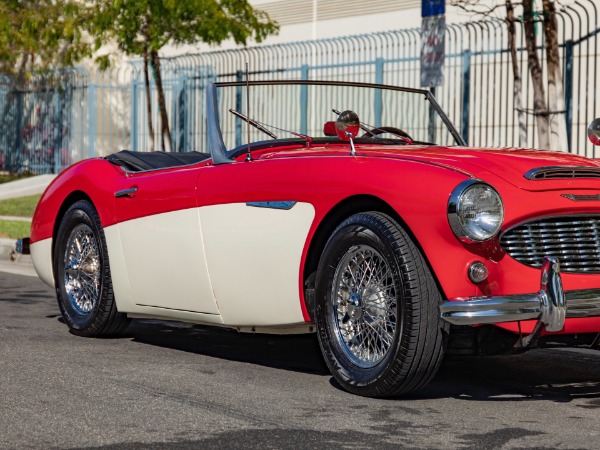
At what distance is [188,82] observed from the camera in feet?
75.3

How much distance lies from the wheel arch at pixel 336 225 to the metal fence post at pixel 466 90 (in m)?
12.2

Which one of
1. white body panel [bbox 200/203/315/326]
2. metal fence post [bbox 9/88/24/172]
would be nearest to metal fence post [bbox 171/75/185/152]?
metal fence post [bbox 9/88/24/172]

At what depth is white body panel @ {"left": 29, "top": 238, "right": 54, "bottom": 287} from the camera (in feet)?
25.5

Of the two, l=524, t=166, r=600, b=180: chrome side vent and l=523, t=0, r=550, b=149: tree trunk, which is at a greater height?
l=523, t=0, r=550, b=149: tree trunk

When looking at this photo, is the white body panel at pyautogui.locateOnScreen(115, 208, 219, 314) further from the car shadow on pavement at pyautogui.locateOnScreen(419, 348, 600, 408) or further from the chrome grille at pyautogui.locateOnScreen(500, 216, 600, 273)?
the chrome grille at pyautogui.locateOnScreen(500, 216, 600, 273)

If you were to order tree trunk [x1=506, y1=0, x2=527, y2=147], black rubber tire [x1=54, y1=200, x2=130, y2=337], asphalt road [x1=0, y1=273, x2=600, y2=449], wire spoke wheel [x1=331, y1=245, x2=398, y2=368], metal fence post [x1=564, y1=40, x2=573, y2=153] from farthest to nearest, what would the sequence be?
metal fence post [x1=564, y1=40, x2=573, y2=153] → tree trunk [x1=506, y1=0, x2=527, y2=147] → black rubber tire [x1=54, y1=200, x2=130, y2=337] → wire spoke wheel [x1=331, y1=245, x2=398, y2=368] → asphalt road [x1=0, y1=273, x2=600, y2=449]

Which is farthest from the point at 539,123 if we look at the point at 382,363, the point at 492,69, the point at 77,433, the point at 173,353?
the point at 77,433

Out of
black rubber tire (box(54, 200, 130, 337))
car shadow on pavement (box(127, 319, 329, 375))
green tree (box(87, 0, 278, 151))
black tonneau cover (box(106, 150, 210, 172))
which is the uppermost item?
green tree (box(87, 0, 278, 151))

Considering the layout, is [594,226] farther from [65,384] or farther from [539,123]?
[539,123]

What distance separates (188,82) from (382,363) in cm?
1813

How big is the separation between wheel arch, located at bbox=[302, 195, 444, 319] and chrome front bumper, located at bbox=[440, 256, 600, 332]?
238 mm

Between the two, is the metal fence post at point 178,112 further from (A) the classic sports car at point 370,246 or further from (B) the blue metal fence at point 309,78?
(A) the classic sports car at point 370,246

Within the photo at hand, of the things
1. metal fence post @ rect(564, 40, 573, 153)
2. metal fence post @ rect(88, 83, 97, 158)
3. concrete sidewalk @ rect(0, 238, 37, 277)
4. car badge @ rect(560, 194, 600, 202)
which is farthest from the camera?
metal fence post @ rect(88, 83, 97, 158)

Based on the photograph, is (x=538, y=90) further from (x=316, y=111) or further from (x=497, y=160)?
(x=497, y=160)
